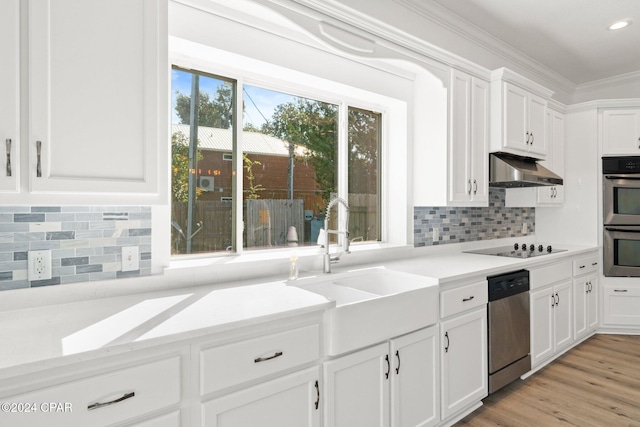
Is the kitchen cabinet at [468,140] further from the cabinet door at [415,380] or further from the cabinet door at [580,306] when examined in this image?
the cabinet door at [580,306]

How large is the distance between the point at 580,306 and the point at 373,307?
2.88 meters

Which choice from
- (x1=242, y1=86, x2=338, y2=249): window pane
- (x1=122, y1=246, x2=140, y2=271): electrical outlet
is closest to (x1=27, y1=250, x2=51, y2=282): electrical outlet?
(x1=122, y1=246, x2=140, y2=271): electrical outlet

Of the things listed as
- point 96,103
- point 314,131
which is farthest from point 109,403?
point 314,131

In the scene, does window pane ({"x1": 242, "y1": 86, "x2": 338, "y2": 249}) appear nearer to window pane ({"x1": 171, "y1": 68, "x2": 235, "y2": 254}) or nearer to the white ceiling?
window pane ({"x1": 171, "y1": 68, "x2": 235, "y2": 254})

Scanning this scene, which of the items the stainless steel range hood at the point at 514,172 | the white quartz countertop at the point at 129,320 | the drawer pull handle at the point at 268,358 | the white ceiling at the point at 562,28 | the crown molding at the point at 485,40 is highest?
the white ceiling at the point at 562,28

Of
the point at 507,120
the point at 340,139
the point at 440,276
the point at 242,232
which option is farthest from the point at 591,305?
the point at 242,232

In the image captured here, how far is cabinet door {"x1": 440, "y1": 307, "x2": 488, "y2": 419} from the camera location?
215cm

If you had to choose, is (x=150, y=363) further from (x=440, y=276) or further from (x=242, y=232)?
(x=440, y=276)

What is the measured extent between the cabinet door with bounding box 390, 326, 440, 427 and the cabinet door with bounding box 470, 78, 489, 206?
138 centimetres

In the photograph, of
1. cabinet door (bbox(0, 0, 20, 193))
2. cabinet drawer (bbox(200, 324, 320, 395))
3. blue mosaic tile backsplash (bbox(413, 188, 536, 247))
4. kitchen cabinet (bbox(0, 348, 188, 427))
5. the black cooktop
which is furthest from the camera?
the black cooktop

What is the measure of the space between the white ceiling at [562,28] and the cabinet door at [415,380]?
2.19 meters

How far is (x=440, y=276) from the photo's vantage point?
2.14 meters

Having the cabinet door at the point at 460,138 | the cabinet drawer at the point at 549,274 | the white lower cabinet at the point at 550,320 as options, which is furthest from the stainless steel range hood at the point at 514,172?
the white lower cabinet at the point at 550,320

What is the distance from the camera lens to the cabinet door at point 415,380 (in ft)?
6.13
